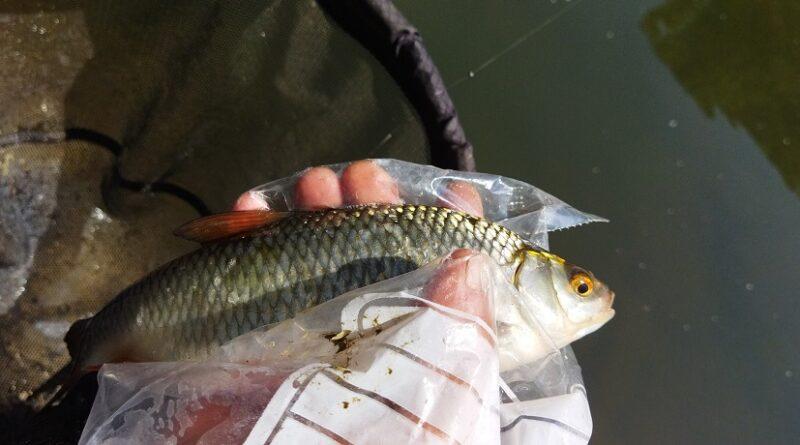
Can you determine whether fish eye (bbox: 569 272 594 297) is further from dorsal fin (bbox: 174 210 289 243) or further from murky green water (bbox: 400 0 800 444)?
murky green water (bbox: 400 0 800 444)

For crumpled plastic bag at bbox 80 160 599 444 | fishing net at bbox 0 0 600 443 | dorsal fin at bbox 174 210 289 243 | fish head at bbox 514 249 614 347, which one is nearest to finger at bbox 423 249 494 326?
crumpled plastic bag at bbox 80 160 599 444

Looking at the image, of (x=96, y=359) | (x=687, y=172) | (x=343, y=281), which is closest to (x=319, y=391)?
(x=343, y=281)

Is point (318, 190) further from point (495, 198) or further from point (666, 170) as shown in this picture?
point (666, 170)

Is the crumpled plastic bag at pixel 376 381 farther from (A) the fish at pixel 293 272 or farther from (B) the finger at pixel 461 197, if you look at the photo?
(B) the finger at pixel 461 197

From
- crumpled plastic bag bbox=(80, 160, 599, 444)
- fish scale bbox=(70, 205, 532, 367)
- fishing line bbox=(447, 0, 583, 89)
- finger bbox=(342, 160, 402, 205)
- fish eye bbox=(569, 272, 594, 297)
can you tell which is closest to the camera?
crumpled plastic bag bbox=(80, 160, 599, 444)

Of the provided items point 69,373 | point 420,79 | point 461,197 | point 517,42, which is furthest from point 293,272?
point 517,42

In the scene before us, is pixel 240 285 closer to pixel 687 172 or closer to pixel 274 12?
pixel 274 12
